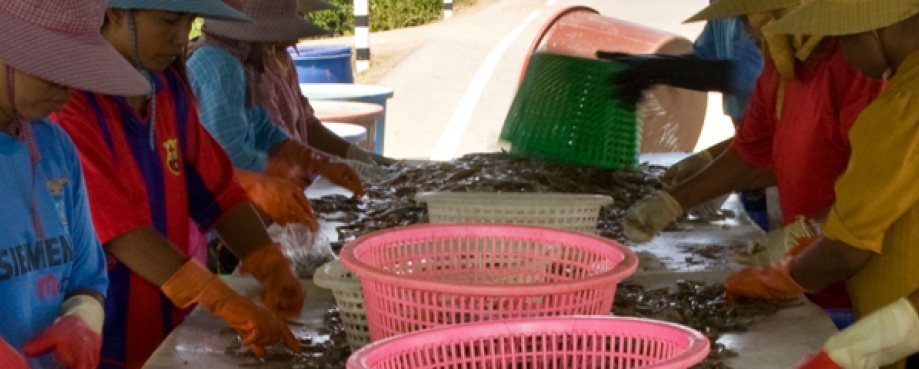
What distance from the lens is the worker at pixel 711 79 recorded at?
155 inches

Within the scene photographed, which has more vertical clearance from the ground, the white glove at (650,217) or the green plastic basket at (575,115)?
the green plastic basket at (575,115)

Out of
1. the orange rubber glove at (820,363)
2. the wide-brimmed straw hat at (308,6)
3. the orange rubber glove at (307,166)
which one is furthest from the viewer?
the wide-brimmed straw hat at (308,6)

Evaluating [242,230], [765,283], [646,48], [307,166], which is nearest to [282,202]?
[242,230]

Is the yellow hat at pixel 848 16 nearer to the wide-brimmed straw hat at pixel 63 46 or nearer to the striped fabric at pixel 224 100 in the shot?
the wide-brimmed straw hat at pixel 63 46

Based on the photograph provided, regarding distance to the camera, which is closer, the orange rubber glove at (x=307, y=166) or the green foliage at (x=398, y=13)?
the orange rubber glove at (x=307, y=166)

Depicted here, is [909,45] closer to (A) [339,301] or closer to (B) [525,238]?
(B) [525,238]

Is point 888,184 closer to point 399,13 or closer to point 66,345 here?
point 66,345

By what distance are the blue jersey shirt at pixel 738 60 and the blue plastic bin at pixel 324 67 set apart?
12.5ft

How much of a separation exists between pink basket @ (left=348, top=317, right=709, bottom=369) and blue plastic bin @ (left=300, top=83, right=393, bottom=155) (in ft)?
17.3

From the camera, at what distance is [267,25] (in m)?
3.51

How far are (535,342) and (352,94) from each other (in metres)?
5.58

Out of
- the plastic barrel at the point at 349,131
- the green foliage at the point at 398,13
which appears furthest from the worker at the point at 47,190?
the green foliage at the point at 398,13

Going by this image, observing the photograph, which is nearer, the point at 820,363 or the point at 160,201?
the point at 820,363

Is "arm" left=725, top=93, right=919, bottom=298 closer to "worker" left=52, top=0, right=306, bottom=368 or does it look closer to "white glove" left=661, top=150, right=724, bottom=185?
"worker" left=52, top=0, right=306, bottom=368
